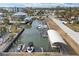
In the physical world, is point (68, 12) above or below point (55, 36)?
above

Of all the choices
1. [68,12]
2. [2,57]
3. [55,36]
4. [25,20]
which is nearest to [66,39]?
[55,36]

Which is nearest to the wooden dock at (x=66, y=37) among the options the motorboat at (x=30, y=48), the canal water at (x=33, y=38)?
the canal water at (x=33, y=38)

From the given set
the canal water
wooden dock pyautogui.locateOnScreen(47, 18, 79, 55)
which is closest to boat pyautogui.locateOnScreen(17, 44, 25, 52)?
the canal water

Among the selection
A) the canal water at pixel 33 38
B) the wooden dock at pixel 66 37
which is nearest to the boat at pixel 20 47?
the canal water at pixel 33 38

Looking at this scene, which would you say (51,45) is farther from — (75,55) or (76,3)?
(76,3)

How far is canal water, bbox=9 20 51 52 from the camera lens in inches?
79.0

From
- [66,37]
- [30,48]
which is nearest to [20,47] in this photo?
[30,48]

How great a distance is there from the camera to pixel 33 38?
6.60ft

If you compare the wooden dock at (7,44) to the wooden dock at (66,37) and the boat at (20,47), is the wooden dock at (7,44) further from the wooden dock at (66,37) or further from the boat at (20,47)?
the wooden dock at (66,37)

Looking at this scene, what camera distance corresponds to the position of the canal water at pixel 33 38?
79.0 inches

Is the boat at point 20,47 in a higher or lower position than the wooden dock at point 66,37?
lower

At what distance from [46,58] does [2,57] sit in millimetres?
348

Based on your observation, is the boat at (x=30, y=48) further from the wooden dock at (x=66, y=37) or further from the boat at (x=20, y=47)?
the wooden dock at (x=66, y=37)

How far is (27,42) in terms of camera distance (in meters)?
2.02
